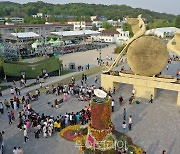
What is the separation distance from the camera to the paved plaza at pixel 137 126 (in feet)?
51.8

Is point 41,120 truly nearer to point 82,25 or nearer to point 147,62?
point 147,62

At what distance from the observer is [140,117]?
2028 centimetres

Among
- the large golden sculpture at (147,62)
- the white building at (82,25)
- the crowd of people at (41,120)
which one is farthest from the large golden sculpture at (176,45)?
the white building at (82,25)

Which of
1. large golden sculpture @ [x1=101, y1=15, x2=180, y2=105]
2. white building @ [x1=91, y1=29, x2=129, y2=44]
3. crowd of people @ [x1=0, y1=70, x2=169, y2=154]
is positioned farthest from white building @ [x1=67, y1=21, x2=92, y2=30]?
crowd of people @ [x1=0, y1=70, x2=169, y2=154]

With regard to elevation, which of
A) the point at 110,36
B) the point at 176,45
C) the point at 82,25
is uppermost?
the point at 82,25

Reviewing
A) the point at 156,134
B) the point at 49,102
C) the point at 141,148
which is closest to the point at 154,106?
the point at 156,134

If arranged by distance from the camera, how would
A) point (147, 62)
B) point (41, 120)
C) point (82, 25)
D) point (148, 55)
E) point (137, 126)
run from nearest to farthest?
point (41, 120) < point (137, 126) < point (148, 55) < point (147, 62) < point (82, 25)

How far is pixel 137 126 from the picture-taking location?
1867 cm

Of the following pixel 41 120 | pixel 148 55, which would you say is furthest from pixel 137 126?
pixel 148 55

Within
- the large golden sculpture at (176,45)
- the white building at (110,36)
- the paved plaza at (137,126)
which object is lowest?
the paved plaza at (137,126)

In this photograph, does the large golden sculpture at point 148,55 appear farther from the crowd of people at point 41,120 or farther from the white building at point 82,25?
the white building at point 82,25

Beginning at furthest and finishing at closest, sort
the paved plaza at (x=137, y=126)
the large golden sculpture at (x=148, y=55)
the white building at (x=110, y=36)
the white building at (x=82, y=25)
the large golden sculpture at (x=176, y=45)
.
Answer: the white building at (x=82, y=25)
the white building at (x=110, y=36)
the large golden sculpture at (x=148, y=55)
the large golden sculpture at (x=176, y=45)
the paved plaza at (x=137, y=126)

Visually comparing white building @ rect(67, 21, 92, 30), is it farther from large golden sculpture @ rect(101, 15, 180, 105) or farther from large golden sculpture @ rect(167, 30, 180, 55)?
large golden sculpture @ rect(167, 30, 180, 55)

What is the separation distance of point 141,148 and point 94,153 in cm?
342
